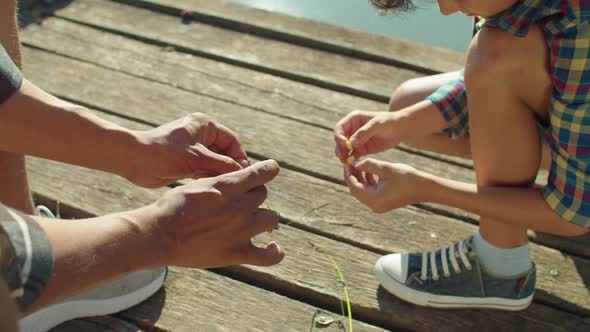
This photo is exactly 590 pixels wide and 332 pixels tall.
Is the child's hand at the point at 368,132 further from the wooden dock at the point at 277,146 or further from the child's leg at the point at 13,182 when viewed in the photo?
the child's leg at the point at 13,182

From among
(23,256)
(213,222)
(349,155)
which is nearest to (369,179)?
(349,155)

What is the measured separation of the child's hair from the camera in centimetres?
152

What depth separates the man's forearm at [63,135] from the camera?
4.27ft

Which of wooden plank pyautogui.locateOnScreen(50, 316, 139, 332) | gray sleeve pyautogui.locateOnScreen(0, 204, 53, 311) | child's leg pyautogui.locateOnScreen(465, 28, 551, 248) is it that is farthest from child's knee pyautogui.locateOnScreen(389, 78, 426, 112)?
gray sleeve pyautogui.locateOnScreen(0, 204, 53, 311)

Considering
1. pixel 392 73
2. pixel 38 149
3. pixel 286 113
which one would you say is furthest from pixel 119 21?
pixel 38 149

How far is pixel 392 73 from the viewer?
7.73ft

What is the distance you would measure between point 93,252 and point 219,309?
1.96 ft

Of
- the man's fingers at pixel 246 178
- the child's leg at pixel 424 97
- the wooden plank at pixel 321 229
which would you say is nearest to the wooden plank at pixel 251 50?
the child's leg at pixel 424 97

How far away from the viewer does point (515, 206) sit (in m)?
1.40

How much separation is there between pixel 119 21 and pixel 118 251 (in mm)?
1731

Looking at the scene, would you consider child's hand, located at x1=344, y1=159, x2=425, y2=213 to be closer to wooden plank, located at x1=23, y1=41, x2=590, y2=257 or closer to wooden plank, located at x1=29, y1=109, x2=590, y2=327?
wooden plank, located at x1=29, y1=109, x2=590, y2=327

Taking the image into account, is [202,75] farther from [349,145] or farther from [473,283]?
[473,283]

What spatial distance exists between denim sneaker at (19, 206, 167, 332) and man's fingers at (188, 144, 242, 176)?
1.00 ft

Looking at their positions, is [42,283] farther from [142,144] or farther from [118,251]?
[142,144]
